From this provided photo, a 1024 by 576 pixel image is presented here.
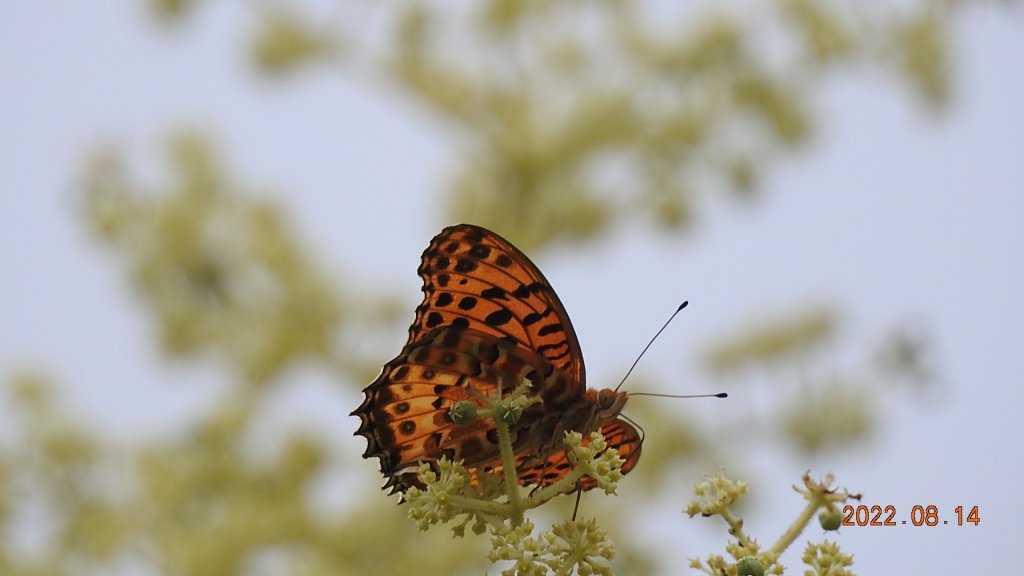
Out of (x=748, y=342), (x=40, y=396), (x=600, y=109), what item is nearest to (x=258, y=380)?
(x=40, y=396)

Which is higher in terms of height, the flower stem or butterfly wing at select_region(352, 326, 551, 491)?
butterfly wing at select_region(352, 326, 551, 491)

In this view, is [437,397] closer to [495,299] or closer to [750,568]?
[495,299]

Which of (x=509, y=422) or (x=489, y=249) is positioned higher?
(x=489, y=249)

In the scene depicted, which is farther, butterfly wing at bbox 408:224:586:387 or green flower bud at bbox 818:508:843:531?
butterfly wing at bbox 408:224:586:387

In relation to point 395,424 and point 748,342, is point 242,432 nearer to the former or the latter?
point 748,342

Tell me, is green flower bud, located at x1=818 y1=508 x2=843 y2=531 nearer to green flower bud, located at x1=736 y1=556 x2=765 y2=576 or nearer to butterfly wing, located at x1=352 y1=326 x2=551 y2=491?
green flower bud, located at x1=736 y1=556 x2=765 y2=576

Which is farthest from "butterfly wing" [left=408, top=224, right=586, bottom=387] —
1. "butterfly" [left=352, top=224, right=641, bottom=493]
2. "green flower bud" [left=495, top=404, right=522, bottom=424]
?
"green flower bud" [left=495, top=404, right=522, bottom=424]

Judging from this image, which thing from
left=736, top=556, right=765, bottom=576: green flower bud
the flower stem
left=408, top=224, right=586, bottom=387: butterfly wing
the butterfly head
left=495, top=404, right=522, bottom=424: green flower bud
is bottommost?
left=736, top=556, right=765, bottom=576: green flower bud

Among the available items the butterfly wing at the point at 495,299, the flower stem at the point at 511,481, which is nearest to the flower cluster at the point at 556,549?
the flower stem at the point at 511,481

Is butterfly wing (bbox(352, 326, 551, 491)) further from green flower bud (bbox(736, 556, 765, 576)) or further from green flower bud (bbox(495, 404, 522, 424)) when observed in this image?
green flower bud (bbox(736, 556, 765, 576))
